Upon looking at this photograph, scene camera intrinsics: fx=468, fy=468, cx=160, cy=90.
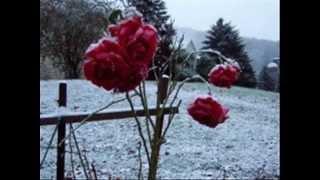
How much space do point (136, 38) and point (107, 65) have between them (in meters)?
0.05

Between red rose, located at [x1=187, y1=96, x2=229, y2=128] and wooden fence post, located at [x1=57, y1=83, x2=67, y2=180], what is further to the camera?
wooden fence post, located at [x1=57, y1=83, x2=67, y2=180]

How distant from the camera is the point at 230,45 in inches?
44.0

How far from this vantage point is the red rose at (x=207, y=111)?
71cm

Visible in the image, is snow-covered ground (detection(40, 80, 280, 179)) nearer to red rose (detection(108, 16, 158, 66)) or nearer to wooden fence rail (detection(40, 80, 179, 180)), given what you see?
wooden fence rail (detection(40, 80, 179, 180))

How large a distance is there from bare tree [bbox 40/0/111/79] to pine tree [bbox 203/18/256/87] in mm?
272

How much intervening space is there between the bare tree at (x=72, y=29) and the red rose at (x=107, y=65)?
0.28 m

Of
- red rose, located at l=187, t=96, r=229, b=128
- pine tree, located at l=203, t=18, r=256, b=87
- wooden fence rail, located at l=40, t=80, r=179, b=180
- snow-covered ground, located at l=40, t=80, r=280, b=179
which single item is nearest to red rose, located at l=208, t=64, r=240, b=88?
red rose, located at l=187, t=96, r=229, b=128

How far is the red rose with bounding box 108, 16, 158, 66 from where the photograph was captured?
584 mm

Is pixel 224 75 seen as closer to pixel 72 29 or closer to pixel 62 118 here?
pixel 72 29

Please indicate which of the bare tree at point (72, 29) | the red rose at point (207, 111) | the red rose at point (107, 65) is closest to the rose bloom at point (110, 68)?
the red rose at point (107, 65)
